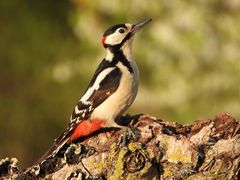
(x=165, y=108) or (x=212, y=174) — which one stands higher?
(x=165, y=108)

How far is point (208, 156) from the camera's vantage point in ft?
16.0

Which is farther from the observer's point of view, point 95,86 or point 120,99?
point 95,86

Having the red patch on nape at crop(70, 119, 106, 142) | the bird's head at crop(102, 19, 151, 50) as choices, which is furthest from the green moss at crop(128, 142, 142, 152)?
the bird's head at crop(102, 19, 151, 50)

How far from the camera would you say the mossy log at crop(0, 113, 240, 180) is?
15.8 ft

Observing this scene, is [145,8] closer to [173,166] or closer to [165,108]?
[165,108]

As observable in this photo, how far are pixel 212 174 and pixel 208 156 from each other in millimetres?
112

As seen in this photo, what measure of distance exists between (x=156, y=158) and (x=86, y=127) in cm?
98

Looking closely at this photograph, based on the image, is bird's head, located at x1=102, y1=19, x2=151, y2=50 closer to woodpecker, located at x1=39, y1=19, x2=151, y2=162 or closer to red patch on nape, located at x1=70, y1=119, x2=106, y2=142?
woodpecker, located at x1=39, y1=19, x2=151, y2=162

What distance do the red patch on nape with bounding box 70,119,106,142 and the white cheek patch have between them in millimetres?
782

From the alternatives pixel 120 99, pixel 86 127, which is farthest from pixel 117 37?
pixel 86 127

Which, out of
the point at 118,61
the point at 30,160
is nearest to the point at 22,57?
the point at 30,160

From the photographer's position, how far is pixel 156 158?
191 inches

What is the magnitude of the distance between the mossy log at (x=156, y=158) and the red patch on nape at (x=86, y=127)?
55 centimetres

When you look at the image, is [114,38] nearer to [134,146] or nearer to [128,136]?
[128,136]
